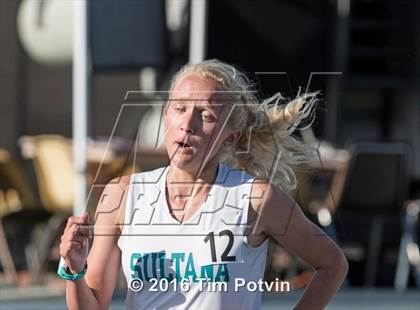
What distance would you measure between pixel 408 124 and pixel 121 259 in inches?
347

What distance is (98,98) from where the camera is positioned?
9.62 meters

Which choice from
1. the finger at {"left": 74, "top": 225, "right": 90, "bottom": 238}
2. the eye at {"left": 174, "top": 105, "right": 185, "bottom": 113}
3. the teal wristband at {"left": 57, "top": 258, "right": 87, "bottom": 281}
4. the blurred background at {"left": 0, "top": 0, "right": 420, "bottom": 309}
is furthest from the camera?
the blurred background at {"left": 0, "top": 0, "right": 420, "bottom": 309}

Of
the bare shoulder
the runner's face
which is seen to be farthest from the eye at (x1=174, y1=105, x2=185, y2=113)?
the bare shoulder

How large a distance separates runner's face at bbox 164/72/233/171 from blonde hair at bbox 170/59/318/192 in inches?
3.1

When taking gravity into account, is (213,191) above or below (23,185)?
above

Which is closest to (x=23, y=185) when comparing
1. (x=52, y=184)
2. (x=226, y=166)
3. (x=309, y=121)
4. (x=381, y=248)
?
(x=52, y=184)

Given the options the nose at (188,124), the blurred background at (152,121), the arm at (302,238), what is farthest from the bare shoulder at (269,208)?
the blurred background at (152,121)

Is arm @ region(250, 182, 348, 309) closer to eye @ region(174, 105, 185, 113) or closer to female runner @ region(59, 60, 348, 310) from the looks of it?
female runner @ region(59, 60, 348, 310)

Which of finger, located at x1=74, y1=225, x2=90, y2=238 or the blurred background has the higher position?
finger, located at x1=74, y1=225, x2=90, y2=238

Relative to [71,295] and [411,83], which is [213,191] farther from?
[411,83]

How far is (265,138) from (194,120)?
35 centimetres

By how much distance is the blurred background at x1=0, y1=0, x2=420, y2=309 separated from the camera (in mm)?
5547

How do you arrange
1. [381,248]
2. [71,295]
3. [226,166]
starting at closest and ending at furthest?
[71,295] → [226,166] → [381,248]

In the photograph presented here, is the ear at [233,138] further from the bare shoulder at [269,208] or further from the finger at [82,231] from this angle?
the finger at [82,231]
